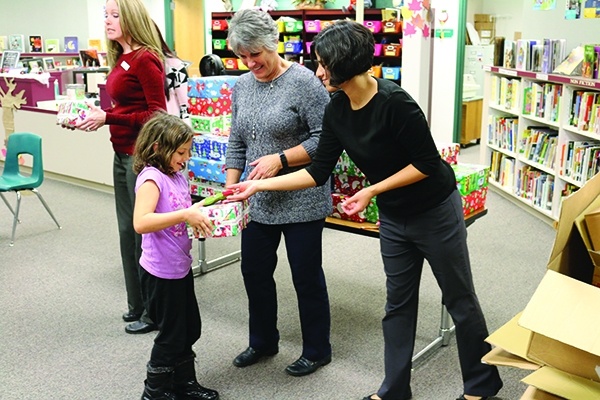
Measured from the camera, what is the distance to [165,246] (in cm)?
252

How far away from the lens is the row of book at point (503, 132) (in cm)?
614

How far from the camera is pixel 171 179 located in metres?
2.54

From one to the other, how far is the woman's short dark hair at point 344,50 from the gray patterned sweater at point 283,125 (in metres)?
0.39

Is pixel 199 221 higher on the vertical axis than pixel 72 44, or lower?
lower

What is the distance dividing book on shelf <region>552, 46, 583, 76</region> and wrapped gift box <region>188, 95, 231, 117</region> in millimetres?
2978

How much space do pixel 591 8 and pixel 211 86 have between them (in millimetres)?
3439

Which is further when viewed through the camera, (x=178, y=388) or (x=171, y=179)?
(x=178, y=388)

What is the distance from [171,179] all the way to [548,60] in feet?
13.5

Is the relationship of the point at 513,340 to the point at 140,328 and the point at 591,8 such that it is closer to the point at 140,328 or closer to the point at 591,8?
the point at 140,328

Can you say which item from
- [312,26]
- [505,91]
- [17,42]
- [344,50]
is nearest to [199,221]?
[344,50]

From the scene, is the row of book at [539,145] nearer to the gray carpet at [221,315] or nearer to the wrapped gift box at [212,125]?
the gray carpet at [221,315]

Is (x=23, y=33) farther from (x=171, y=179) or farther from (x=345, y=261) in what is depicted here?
(x=171, y=179)

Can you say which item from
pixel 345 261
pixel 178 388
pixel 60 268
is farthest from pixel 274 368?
pixel 60 268

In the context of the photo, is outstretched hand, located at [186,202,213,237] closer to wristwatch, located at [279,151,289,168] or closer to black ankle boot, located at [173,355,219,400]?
wristwatch, located at [279,151,289,168]
